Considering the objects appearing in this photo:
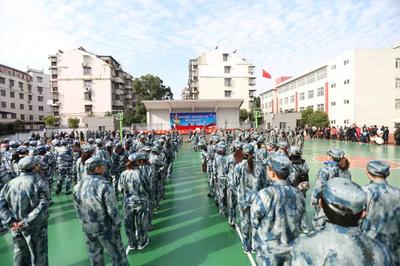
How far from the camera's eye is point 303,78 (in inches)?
1756

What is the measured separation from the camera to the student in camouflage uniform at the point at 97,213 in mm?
→ 3186

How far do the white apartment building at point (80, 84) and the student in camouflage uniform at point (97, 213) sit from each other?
138ft

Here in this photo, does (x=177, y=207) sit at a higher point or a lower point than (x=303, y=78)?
lower

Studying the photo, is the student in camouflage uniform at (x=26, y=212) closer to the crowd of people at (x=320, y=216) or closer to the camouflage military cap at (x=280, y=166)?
the crowd of people at (x=320, y=216)

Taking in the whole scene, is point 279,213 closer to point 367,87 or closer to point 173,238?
point 173,238

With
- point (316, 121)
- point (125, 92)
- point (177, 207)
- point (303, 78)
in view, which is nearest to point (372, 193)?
point (177, 207)

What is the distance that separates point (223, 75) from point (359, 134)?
26.5 meters

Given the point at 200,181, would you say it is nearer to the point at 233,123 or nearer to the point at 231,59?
the point at 233,123

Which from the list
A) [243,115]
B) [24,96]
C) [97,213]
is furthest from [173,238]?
[24,96]

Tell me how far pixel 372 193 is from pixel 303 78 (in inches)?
1797

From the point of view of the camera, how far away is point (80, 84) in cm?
4334

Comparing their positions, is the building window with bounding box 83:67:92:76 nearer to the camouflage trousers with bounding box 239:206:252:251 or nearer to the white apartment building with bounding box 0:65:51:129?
the white apartment building with bounding box 0:65:51:129

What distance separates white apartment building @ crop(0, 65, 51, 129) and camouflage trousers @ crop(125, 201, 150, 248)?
1875 inches

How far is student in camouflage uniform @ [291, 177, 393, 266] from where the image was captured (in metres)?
1.37
